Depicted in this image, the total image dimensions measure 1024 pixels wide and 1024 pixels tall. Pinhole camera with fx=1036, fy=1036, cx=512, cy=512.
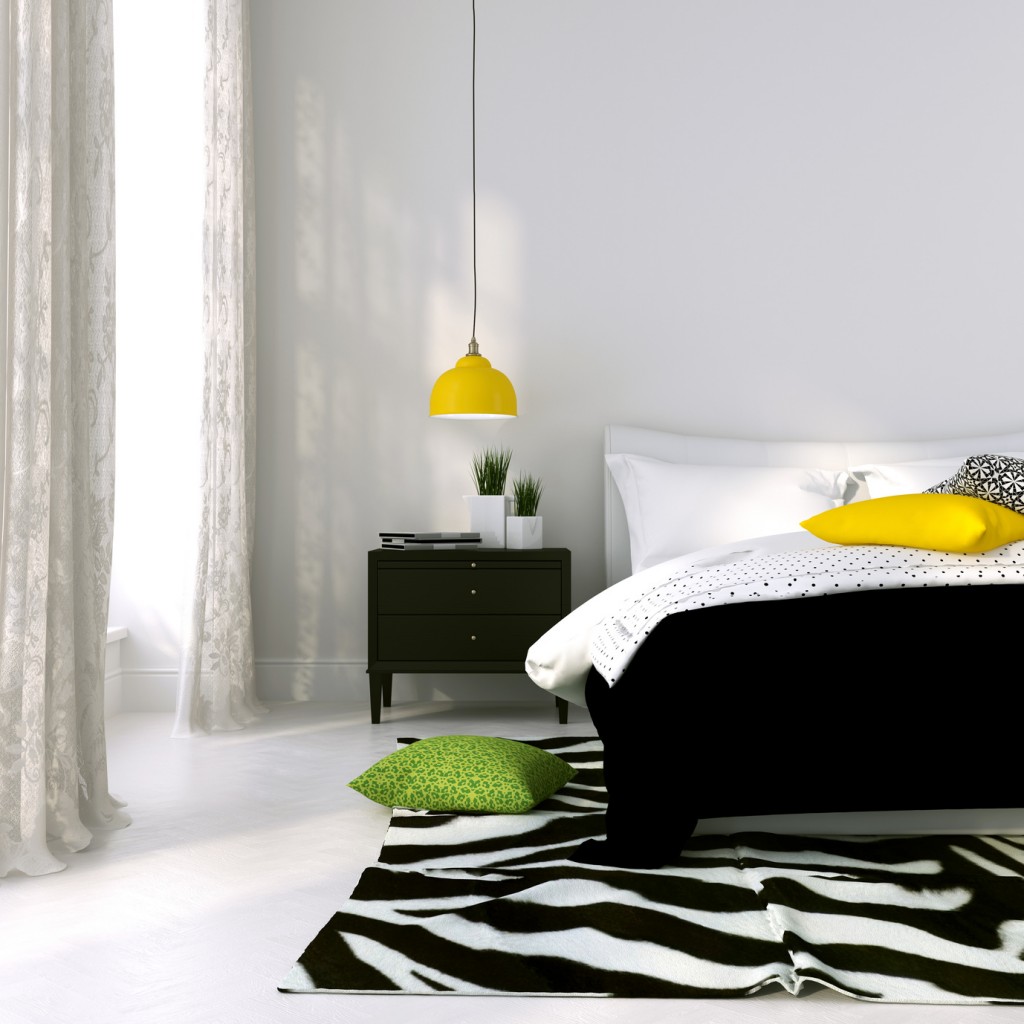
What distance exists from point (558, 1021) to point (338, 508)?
→ 3.00 meters

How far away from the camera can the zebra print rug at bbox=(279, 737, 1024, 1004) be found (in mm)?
1620

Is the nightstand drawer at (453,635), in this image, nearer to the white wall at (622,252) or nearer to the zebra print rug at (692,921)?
the white wall at (622,252)

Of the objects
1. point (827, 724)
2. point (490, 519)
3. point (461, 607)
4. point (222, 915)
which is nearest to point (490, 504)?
point (490, 519)

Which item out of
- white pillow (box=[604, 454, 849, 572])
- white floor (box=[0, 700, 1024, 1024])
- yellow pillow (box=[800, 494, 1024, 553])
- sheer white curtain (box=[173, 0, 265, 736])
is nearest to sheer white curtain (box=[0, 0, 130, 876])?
white floor (box=[0, 700, 1024, 1024])

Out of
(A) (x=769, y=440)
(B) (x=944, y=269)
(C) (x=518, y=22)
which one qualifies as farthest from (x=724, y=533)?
(C) (x=518, y=22)

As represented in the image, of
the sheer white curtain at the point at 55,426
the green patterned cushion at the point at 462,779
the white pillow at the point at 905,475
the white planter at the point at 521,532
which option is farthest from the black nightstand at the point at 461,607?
the sheer white curtain at the point at 55,426

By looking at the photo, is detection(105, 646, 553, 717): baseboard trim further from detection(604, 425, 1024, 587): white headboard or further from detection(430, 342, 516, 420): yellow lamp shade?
detection(430, 342, 516, 420): yellow lamp shade

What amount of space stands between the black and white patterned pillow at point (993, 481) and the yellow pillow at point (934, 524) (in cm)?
17

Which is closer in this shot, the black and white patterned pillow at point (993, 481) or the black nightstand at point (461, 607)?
the black and white patterned pillow at point (993, 481)

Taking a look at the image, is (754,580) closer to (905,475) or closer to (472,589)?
(472,589)

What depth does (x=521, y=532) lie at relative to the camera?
3961mm

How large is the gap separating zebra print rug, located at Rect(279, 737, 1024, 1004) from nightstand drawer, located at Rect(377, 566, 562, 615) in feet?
4.94

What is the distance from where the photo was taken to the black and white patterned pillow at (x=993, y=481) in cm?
269

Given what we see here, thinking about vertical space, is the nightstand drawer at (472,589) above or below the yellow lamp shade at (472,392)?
below
